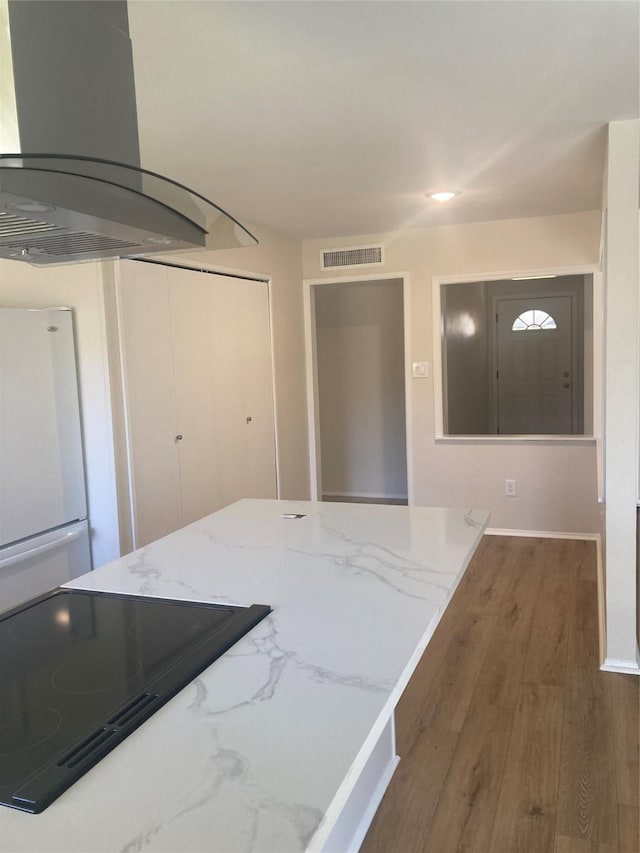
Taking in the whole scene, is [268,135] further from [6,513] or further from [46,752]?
[46,752]

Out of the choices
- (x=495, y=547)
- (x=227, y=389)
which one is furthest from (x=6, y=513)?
(x=495, y=547)

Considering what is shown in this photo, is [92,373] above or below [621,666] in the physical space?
above

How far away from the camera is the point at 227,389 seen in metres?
4.20

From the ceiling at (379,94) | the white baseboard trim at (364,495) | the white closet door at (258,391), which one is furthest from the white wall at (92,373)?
the white baseboard trim at (364,495)

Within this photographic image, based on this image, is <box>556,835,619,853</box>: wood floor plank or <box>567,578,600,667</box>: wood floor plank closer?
<box>556,835,619,853</box>: wood floor plank

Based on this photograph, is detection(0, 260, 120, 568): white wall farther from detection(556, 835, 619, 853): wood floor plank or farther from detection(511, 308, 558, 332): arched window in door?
detection(511, 308, 558, 332): arched window in door

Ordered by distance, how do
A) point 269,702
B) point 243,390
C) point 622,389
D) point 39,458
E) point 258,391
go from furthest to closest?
1. point 258,391
2. point 243,390
3. point 39,458
4. point 622,389
5. point 269,702

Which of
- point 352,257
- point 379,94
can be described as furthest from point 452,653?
point 352,257

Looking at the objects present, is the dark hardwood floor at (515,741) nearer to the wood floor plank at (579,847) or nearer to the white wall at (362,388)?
the wood floor plank at (579,847)

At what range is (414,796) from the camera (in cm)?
211

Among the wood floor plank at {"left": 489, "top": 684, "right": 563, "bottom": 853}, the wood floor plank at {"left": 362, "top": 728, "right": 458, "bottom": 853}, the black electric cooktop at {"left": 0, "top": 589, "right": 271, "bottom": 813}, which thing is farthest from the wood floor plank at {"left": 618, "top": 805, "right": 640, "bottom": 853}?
the black electric cooktop at {"left": 0, "top": 589, "right": 271, "bottom": 813}

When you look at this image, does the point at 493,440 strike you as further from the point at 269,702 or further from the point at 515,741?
the point at 269,702

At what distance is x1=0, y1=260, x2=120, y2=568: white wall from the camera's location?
3.11m

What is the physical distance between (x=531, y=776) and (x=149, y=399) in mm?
2419
